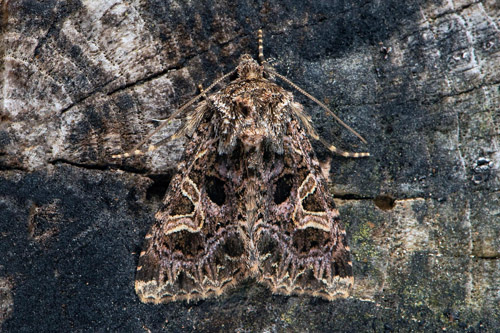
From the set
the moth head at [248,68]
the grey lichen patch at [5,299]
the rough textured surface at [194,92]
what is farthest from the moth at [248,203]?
the grey lichen patch at [5,299]

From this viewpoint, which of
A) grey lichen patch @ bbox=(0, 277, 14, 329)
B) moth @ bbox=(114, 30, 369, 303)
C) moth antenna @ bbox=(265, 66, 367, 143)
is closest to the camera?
grey lichen patch @ bbox=(0, 277, 14, 329)

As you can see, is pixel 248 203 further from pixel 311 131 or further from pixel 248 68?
pixel 248 68

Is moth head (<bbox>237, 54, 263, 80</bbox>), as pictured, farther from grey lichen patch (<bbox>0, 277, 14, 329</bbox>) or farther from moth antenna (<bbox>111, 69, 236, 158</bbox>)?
grey lichen patch (<bbox>0, 277, 14, 329</bbox>)

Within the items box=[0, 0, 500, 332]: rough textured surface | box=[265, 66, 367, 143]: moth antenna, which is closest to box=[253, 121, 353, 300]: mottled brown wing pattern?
box=[0, 0, 500, 332]: rough textured surface

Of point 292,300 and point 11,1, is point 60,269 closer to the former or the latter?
point 292,300

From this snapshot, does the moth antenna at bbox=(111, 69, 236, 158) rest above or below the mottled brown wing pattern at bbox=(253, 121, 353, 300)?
above

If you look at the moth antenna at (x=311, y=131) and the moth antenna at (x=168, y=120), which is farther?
the moth antenna at (x=311, y=131)

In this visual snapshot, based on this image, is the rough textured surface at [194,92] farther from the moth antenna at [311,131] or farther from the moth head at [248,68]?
the moth antenna at [311,131]
